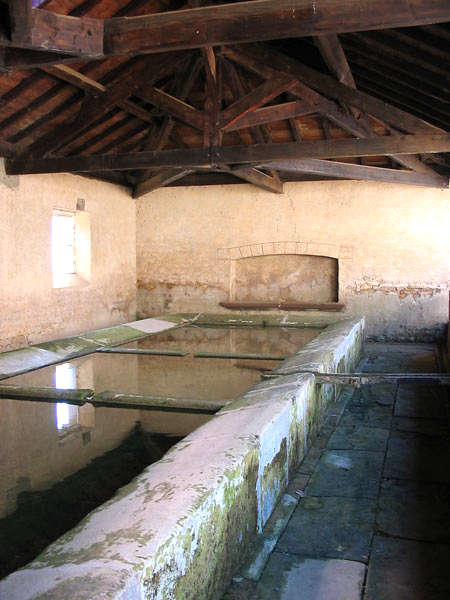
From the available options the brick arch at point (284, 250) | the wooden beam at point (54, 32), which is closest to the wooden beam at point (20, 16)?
the wooden beam at point (54, 32)

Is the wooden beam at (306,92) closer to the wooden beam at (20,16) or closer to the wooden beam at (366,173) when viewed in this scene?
the wooden beam at (366,173)

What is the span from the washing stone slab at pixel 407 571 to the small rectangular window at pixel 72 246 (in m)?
6.77

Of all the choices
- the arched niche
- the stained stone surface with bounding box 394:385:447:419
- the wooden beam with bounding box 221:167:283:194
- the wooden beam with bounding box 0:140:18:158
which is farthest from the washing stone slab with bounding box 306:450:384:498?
the arched niche

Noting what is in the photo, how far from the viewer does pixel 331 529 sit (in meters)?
2.53

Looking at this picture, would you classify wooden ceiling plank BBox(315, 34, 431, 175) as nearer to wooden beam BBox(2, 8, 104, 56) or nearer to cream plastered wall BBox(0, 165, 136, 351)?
wooden beam BBox(2, 8, 104, 56)

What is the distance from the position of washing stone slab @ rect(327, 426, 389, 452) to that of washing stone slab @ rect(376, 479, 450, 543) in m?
0.57

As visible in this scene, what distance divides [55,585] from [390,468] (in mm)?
2440

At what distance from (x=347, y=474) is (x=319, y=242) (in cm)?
625

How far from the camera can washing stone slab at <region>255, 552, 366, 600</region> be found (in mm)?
1994

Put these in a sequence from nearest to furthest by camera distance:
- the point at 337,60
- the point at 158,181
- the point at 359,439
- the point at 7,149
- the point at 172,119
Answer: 1. the point at 359,439
2. the point at 337,60
3. the point at 7,149
4. the point at 172,119
5. the point at 158,181

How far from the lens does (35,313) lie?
23.9 feet

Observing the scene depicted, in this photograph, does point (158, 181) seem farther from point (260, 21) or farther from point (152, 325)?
point (260, 21)

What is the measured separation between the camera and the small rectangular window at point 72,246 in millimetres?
8328

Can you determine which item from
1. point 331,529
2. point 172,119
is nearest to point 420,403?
point 331,529
